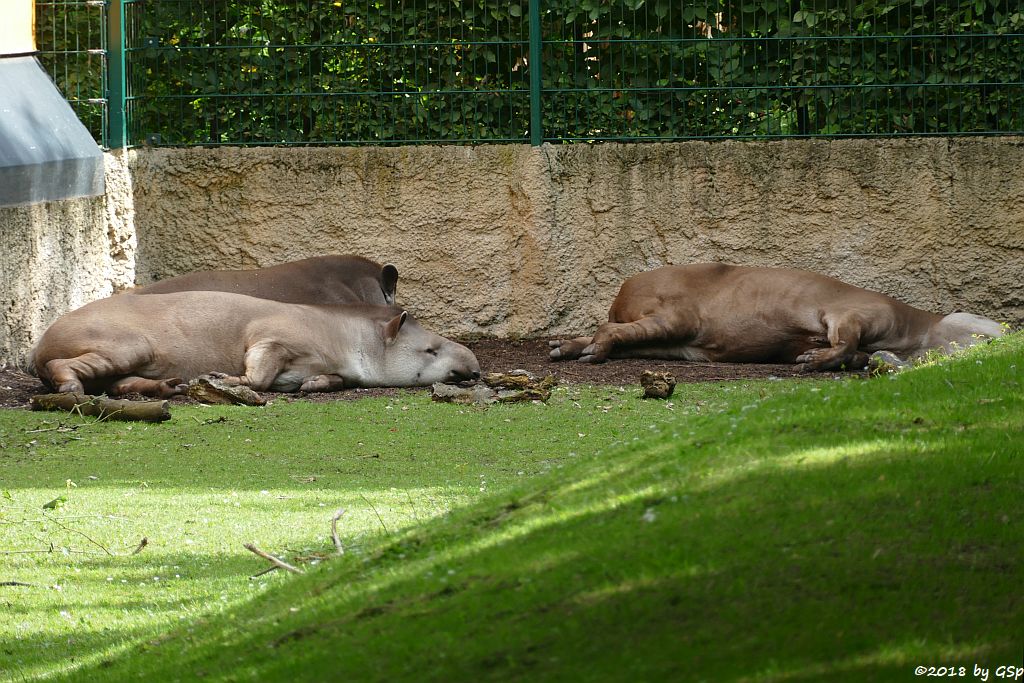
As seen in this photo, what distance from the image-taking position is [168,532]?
216 inches

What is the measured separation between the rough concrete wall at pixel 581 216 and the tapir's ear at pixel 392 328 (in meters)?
1.64

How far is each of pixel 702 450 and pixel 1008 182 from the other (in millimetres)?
8295

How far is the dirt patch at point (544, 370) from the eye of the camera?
32.0ft

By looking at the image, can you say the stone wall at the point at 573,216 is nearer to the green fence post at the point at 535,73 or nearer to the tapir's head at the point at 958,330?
the green fence post at the point at 535,73

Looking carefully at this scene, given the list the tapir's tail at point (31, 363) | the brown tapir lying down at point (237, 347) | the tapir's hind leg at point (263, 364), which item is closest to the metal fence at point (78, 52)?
the tapir's tail at point (31, 363)

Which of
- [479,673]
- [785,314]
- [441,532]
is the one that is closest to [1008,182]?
[785,314]

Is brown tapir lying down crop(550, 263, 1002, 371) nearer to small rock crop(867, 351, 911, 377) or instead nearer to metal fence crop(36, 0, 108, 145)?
small rock crop(867, 351, 911, 377)

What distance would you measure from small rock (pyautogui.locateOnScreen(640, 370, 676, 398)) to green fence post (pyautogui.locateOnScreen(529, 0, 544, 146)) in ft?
11.9

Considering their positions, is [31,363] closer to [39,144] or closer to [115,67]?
[39,144]

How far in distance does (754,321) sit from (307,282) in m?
3.74

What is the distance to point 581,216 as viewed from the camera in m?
12.0

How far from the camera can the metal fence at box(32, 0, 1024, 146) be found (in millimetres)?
11859

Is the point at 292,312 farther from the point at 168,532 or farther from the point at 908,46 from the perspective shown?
the point at 908,46

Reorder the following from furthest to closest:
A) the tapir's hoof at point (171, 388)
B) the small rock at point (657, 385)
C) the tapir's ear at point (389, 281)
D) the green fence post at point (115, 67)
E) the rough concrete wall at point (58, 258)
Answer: the green fence post at point (115, 67), the tapir's ear at point (389, 281), the rough concrete wall at point (58, 258), the tapir's hoof at point (171, 388), the small rock at point (657, 385)
